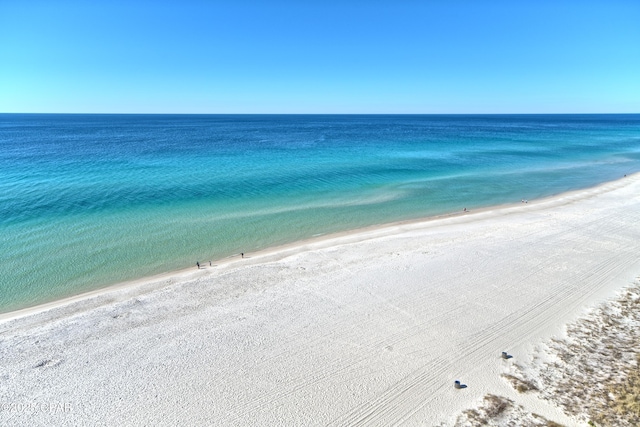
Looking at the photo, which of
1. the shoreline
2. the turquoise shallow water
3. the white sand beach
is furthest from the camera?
the turquoise shallow water

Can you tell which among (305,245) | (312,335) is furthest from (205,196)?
(312,335)

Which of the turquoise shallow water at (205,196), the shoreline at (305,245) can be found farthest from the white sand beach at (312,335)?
the turquoise shallow water at (205,196)

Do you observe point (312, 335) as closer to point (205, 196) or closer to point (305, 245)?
point (305, 245)

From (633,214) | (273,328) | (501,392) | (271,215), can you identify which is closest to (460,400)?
(501,392)

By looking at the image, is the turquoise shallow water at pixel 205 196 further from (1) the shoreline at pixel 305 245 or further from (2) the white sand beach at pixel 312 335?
(2) the white sand beach at pixel 312 335

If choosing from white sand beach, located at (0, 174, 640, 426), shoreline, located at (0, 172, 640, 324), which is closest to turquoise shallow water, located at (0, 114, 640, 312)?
shoreline, located at (0, 172, 640, 324)

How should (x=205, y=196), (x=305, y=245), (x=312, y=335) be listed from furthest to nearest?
(x=205, y=196) → (x=305, y=245) → (x=312, y=335)

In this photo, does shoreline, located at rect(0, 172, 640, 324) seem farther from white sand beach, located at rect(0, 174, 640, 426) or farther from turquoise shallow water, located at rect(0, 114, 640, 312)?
turquoise shallow water, located at rect(0, 114, 640, 312)
